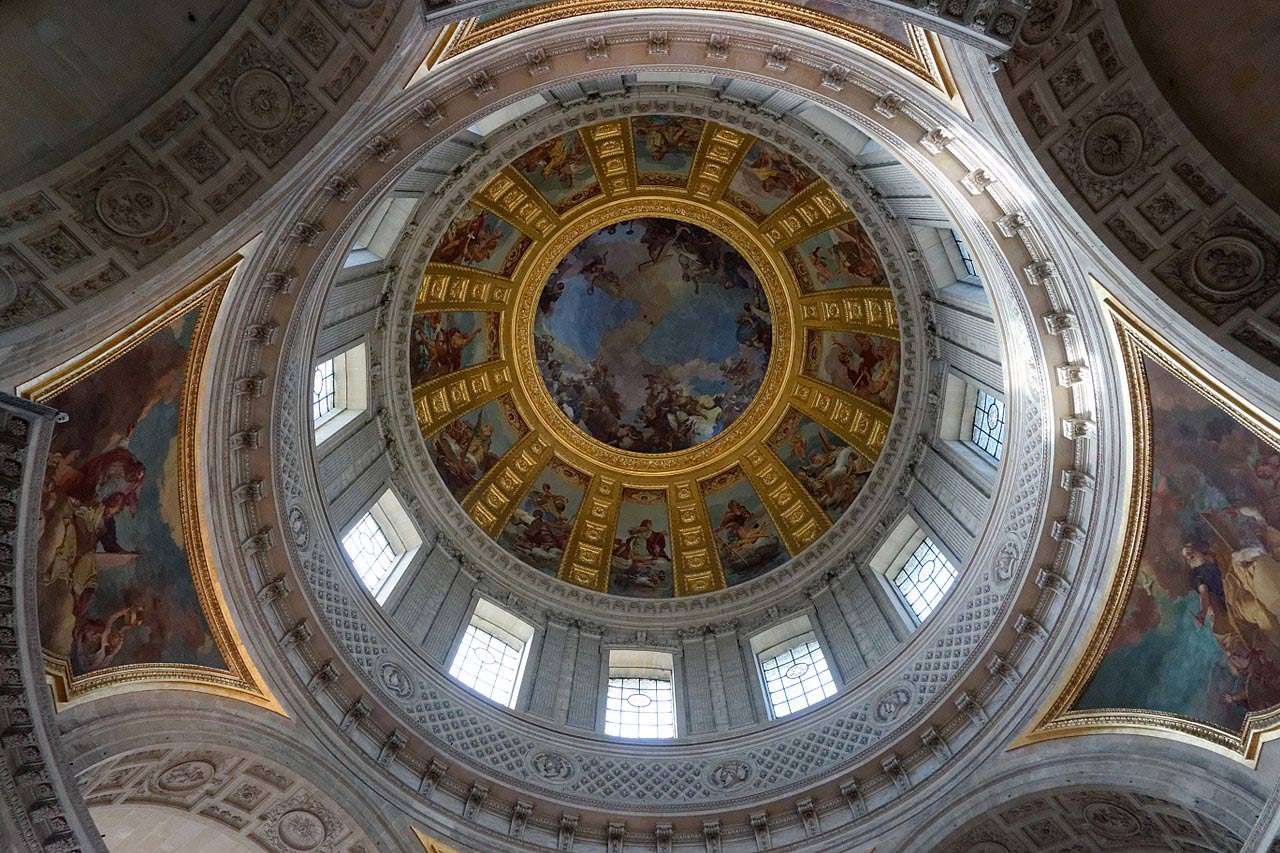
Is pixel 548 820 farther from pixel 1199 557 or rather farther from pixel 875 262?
pixel 875 262

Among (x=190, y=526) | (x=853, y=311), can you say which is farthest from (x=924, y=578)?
(x=190, y=526)

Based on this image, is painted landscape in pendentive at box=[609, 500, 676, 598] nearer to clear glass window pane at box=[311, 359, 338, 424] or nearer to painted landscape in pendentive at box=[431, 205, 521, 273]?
painted landscape in pendentive at box=[431, 205, 521, 273]

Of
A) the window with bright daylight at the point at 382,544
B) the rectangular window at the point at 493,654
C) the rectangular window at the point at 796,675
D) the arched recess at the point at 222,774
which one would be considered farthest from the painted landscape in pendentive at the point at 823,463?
the arched recess at the point at 222,774

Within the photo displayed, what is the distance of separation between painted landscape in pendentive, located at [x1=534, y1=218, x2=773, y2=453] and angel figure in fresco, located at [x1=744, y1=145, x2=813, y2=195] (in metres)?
3.16

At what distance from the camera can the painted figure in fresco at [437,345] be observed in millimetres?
23297

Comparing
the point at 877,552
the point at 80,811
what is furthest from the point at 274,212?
the point at 877,552

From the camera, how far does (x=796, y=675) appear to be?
66.0ft

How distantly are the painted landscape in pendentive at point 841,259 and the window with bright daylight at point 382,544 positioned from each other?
1299 cm

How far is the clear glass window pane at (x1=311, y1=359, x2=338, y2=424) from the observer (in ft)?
62.4

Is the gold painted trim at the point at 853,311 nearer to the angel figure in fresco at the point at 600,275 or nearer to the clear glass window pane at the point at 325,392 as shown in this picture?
the angel figure in fresco at the point at 600,275

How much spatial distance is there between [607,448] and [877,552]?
9.33m

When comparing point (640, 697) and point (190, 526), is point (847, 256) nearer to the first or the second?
point (640, 697)

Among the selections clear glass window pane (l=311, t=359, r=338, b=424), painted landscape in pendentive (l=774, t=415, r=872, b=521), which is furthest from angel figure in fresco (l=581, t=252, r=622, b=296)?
clear glass window pane (l=311, t=359, r=338, b=424)

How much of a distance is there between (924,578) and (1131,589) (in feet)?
22.2
